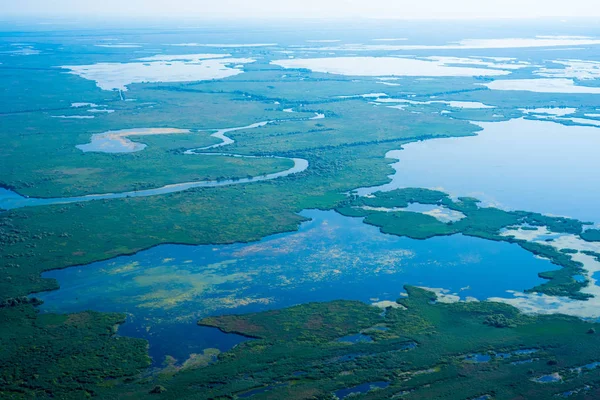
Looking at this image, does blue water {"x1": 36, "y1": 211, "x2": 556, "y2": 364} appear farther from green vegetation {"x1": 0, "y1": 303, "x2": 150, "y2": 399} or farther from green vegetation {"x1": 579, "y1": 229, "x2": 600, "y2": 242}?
green vegetation {"x1": 579, "y1": 229, "x2": 600, "y2": 242}

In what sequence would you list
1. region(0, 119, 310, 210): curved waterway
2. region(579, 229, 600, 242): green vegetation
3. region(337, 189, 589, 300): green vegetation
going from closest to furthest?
region(337, 189, 589, 300): green vegetation < region(579, 229, 600, 242): green vegetation < region(0, 119, 310, 210): curved waterway

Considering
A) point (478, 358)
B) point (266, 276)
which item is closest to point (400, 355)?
point (478, 358)

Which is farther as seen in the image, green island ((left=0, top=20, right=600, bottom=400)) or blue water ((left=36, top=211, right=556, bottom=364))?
blue water ((left=36, top=211, right=556, bottom=364))

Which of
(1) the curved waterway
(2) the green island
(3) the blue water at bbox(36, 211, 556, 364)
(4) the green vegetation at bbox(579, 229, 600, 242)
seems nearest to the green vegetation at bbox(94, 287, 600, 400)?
(2) the green island

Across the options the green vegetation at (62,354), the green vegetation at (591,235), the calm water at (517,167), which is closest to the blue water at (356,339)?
the green vegetation at (62,354)

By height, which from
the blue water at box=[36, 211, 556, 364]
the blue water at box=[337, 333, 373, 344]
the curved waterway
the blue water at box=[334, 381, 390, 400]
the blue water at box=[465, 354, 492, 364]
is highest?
the curved waterway

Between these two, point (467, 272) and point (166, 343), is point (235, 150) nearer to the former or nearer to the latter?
point (467, 272)

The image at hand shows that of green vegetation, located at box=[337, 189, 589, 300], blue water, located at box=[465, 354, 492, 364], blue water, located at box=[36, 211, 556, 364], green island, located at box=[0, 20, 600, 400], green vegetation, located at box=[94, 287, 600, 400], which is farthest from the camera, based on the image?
green vegetation, located at box=[337, 189, 589, 300]
